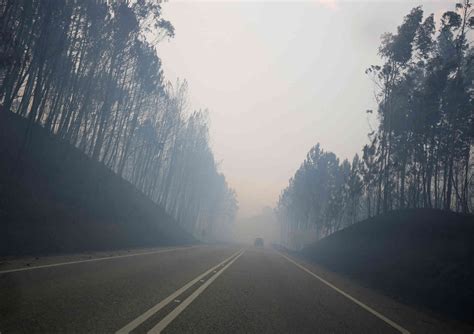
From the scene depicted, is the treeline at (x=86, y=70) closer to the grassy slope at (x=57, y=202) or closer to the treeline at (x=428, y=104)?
the grassy slope at (x=57, y=202)

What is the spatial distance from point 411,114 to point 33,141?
31.0m

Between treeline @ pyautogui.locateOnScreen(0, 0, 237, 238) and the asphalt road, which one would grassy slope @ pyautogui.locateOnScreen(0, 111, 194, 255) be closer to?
treeline @ pyautogui.locateOnScreen(0, 0, 237, 238)

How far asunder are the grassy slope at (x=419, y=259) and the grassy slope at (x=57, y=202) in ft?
44.3

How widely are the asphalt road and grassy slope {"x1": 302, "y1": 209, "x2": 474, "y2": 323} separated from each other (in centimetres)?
356

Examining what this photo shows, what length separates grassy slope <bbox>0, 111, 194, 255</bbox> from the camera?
1250 cm

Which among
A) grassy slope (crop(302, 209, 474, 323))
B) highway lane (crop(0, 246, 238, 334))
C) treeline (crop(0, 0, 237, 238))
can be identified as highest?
treeline (crop(0, 0, 237, 238))

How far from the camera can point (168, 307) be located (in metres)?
5.15

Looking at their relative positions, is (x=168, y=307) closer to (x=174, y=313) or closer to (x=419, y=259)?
(x=174, y=313)

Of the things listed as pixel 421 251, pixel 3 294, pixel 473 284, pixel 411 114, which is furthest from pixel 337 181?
pixel 3 294

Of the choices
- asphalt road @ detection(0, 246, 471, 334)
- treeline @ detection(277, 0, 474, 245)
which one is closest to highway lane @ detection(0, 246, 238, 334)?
asphalt road @ detection(0, 246, 471, 334)

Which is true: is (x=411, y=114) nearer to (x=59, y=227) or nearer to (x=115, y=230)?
(x=115, y=230)

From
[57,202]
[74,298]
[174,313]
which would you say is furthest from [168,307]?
[57,202]

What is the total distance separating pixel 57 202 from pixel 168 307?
45.3ft

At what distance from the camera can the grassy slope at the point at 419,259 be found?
393 inches
